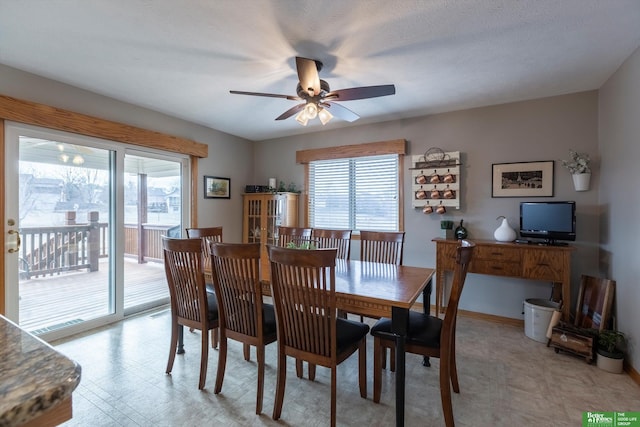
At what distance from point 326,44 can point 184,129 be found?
2.66 metres

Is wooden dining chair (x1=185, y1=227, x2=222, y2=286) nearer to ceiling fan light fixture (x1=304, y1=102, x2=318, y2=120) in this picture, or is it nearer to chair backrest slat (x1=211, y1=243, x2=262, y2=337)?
chair backrest slat (x1=211, y1=243, x2=262, y2=337)

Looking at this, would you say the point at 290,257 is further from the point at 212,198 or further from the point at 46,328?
the point at 212,198

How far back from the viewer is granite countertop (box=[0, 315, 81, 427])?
492mm

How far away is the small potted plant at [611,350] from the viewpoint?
2.33 m

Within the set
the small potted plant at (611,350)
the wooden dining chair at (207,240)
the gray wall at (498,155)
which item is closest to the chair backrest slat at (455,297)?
the small potted plant at (611,350)

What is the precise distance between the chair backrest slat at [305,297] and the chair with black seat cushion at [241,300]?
175mm

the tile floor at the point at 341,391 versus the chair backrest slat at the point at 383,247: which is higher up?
the chair backrest slat at the point at 383,247

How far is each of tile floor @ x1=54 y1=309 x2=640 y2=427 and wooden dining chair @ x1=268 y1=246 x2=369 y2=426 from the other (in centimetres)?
34

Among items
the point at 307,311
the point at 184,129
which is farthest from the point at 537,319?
the point at 184,129

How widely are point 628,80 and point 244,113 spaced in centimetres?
368

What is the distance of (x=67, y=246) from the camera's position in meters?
3.07

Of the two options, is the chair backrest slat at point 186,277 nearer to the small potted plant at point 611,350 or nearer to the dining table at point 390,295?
the dining table at point 390,295

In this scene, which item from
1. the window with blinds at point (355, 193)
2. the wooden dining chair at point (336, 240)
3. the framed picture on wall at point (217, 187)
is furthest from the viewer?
the framed picture on wall at point (217, 187)

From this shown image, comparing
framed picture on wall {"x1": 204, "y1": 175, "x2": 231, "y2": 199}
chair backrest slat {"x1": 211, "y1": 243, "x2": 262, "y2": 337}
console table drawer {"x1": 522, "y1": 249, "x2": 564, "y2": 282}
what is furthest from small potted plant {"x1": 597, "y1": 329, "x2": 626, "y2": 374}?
framed picture on wall {"x1": 204, "y1": 175, "x2": 231, "y2": 199}
